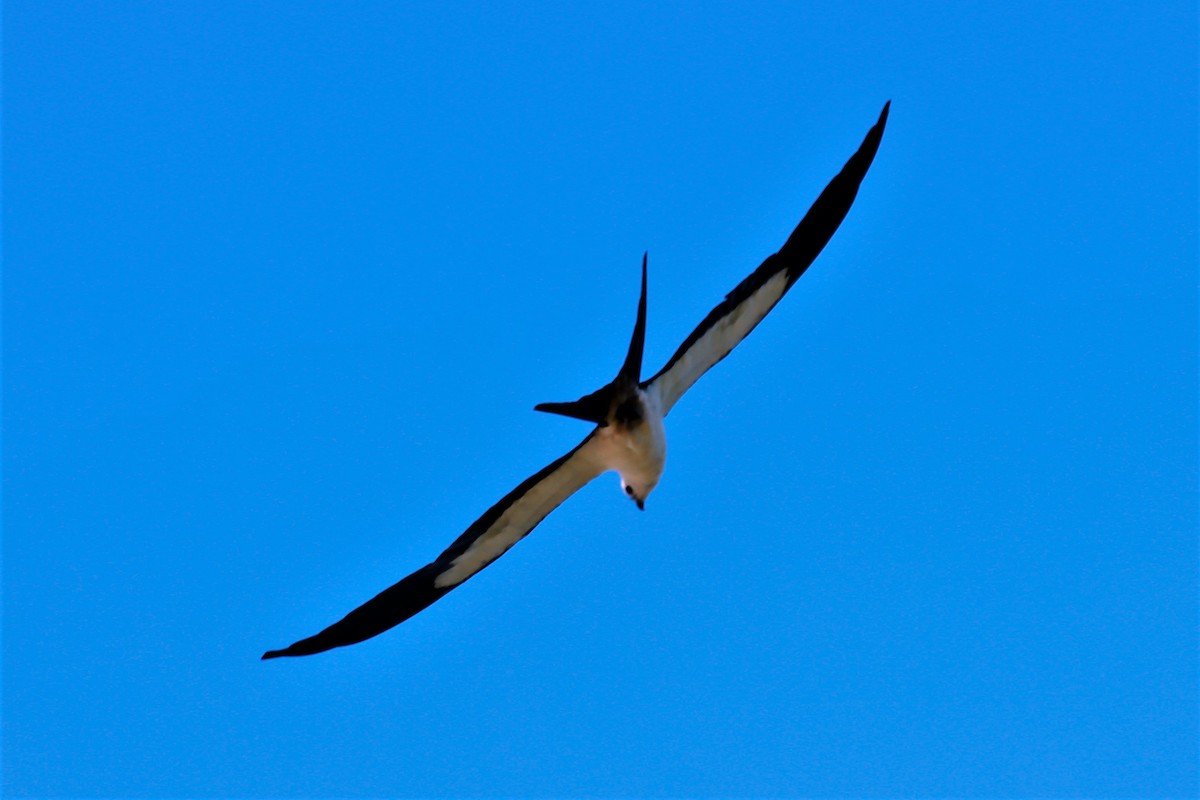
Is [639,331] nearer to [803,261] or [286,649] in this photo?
[803,261]

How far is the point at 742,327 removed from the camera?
1481cm

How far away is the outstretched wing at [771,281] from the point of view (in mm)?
14469

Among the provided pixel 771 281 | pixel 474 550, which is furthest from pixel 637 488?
pixel 771 281

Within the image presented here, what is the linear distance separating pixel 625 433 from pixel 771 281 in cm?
182

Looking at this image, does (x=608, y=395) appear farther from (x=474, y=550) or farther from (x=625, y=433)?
(x=474, y=550)

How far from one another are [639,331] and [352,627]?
3.98 meters

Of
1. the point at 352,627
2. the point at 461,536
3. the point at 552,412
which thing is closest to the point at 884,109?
the point at 552,412

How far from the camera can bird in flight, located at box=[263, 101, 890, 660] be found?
46.9 ft

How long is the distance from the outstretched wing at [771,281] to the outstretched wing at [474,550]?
117cm

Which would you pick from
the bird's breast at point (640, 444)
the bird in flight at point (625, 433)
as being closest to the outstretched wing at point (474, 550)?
the bird in flight at point (625, 433)

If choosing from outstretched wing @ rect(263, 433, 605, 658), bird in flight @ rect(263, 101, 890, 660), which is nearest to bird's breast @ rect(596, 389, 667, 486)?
bird in flight @ rect(263, 101, 890, 660)

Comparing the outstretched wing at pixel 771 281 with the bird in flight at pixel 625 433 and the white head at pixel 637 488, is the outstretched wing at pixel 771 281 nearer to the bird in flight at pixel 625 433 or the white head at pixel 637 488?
the bird in flight at pixel 625 433

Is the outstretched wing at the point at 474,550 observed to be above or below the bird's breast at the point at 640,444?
above

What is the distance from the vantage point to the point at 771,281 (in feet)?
47.9
